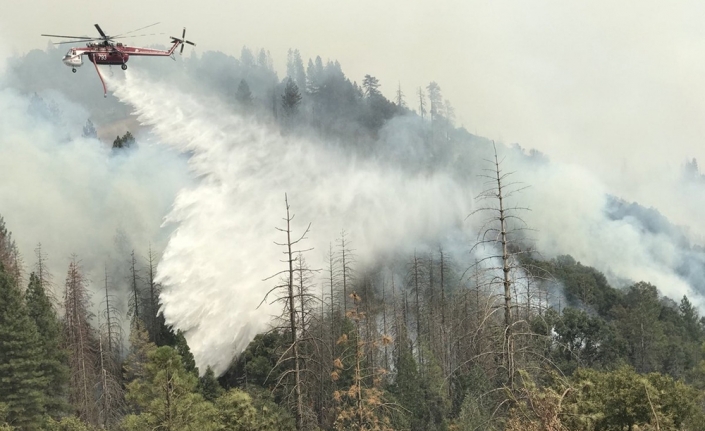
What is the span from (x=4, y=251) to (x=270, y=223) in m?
25.3

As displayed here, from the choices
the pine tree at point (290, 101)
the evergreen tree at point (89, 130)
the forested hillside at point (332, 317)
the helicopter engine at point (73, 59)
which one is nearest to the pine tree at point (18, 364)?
the forested hillside at point (332, 317)

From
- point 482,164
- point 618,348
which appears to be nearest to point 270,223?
point 618,348

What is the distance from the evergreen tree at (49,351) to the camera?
1353 inches

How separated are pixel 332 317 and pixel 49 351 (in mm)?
21931

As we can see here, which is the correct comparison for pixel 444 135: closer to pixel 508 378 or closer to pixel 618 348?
pixel 618 348

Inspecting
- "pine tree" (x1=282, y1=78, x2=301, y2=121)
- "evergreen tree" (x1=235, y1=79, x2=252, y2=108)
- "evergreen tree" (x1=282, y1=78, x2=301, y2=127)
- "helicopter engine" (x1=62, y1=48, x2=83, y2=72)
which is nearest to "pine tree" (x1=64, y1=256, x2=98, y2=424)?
"helicopter engine" (x1=62, y1=48, x2=83, y2=72)

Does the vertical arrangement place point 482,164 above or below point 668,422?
above

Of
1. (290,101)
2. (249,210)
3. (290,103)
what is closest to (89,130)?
(290,103)

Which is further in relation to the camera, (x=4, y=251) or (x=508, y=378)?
(x=4, y=251)

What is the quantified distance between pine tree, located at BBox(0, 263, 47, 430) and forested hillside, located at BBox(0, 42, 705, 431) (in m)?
0.12

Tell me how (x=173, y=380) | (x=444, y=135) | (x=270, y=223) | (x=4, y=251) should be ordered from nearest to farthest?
(x=173, y=380) → (x=4, y=251) → (x=270, y=223) → (x=444, y=135)

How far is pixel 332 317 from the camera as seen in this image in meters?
48.1

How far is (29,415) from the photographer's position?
32.3 m

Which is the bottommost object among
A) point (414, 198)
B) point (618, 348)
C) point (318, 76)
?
point (618, 348)
